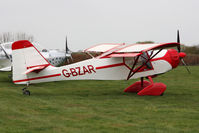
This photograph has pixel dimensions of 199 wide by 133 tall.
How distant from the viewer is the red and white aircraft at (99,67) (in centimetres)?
1044

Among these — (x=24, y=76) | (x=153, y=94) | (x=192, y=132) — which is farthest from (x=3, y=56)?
(x=192, y=132)

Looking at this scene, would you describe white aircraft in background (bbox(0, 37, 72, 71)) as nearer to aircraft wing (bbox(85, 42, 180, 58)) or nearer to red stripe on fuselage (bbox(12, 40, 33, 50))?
aircraft wing (bbox(85, 42, 180, 58))

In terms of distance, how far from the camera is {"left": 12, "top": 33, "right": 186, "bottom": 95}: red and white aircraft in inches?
411

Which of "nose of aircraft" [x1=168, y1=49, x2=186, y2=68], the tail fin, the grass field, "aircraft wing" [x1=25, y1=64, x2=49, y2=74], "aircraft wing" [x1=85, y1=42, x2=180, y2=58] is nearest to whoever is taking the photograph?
the grass field

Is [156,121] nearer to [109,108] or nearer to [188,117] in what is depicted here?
[188,117]

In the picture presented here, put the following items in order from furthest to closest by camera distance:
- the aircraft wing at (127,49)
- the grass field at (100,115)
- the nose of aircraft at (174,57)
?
the nose of aircraft at (174,57), the aircraft wing at (127,49), the grass field at (100,115)

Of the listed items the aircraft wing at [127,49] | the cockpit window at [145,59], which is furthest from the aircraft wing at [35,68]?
the cockpit window at [145,59]

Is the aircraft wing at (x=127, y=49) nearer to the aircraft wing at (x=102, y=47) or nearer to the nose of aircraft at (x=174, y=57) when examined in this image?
the aircraft wing at (x=102, y=47)

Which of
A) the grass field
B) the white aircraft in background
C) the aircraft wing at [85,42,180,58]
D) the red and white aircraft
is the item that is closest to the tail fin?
the red and white aircraft

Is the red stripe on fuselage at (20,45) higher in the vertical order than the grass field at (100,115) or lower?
higher

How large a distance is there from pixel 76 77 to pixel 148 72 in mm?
2610

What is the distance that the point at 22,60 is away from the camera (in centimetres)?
1041

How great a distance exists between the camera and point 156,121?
645 centimetres

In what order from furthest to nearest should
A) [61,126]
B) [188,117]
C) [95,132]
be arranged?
[188,117] < [61,126] < [95,132]
